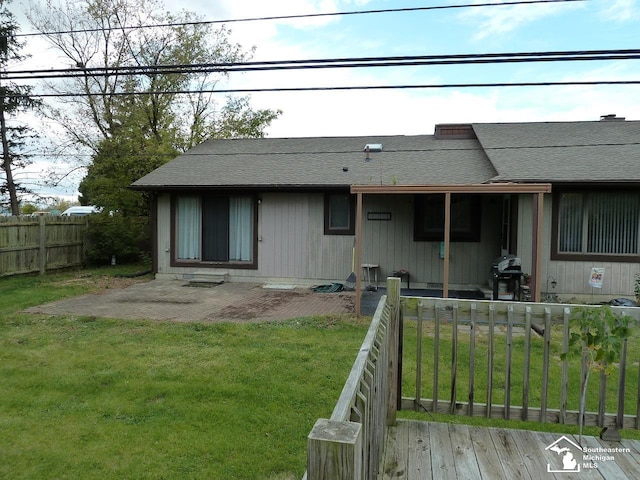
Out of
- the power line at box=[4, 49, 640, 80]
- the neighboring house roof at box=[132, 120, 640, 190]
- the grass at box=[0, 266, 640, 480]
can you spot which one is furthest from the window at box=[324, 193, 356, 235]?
the grass at box=[0, 266, 640, 480]

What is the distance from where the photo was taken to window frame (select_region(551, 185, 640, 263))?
27.2ft

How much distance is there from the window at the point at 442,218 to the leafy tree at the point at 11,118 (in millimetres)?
13237

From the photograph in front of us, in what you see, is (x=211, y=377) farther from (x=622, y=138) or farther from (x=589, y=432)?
(x=622, y=138)

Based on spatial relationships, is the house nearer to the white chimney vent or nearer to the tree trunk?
the white chimney vent

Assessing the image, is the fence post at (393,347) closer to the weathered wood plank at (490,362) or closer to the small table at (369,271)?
the weathered wood plank at (490,362)

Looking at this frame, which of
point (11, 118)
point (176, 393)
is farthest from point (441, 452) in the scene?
point (11, 118)

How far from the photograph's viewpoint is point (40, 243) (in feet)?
39.9

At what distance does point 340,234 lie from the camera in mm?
10266

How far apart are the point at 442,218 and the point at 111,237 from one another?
10.2m

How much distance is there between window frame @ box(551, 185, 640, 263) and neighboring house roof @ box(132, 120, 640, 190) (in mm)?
320

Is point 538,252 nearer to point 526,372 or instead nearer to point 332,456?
point 526,372

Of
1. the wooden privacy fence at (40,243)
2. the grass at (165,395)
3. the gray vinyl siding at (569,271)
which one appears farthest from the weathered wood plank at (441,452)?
the wooden privacy fence at (40,243)

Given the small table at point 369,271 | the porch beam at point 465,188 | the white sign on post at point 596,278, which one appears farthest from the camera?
the small table at point 369,271

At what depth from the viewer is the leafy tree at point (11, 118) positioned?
46.8 feet
